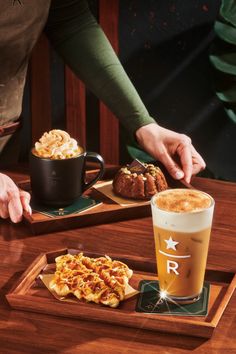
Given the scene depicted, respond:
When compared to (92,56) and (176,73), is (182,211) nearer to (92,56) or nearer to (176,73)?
(92,56)

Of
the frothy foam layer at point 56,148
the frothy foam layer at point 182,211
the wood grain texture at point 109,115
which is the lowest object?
the wood grain texture at point 109,115

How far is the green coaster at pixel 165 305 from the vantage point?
1061 millimetres

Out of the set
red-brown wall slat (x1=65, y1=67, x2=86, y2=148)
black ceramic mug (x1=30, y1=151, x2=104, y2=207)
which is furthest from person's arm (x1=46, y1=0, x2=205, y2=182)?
red-brown wall slat (x1=65, y1=67, x2=86, y2=148)

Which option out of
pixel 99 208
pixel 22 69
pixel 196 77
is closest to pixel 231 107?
pixel 196 77

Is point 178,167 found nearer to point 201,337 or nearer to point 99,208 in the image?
point 99,208

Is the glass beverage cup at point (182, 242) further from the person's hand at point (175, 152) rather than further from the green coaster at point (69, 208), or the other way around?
the person's hand at point (175, 152)

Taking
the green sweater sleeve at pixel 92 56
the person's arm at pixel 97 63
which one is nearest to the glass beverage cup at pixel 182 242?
the person's arm at pixel 97 63

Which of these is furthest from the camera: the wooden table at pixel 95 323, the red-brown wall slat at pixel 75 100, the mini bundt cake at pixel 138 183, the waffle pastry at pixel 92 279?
the red-brown wall slat at pixel 75 100

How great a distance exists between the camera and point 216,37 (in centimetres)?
283

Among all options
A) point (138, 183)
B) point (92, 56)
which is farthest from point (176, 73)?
point (138, 183)

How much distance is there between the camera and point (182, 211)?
3.50 ft

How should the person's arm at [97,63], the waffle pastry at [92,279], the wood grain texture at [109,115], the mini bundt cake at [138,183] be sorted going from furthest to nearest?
the wood grain texture at [109,115] → the person's arm at [97,63] → the mini bundt cake at [138,183] → the waffle pastry at [92,279]

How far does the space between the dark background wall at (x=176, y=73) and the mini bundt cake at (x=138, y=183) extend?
4.70 feet

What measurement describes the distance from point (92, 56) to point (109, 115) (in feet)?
2.74
